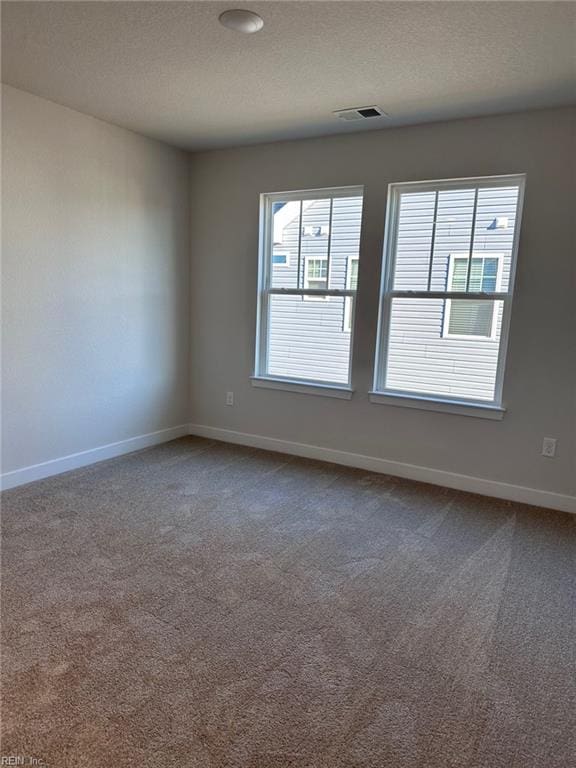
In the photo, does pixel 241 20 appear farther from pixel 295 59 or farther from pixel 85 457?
pixel 85 457

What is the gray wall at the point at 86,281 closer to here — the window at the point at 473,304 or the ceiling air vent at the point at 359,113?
the ceiling air vent at the point at 359,113

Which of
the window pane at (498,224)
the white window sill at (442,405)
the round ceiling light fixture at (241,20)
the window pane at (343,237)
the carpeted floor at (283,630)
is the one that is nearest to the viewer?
the carpeted floor at (283,630)

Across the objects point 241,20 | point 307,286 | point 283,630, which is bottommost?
point 283,630

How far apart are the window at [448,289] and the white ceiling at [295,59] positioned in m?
0.53

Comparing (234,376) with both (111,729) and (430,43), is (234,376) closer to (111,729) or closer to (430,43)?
(430,43)

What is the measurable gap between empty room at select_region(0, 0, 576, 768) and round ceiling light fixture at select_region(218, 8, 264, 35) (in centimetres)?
3

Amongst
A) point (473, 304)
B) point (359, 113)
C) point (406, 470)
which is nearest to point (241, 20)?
point (359, 113)

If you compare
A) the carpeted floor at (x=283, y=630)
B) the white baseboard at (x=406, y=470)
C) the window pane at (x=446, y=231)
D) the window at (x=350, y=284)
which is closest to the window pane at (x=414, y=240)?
the window pane at (x=446, y=231)

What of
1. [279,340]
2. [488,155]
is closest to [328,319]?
[279,340]

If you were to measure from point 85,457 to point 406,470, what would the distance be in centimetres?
249

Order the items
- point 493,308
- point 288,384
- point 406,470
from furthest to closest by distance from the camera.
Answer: point 288,384 < point 406,470 < point 493,308

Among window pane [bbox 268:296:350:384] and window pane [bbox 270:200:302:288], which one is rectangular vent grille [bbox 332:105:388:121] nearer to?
window pane [bbox 270:200:302:288]

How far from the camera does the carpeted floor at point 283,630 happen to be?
1.47m

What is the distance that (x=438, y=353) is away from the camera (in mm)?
3570
